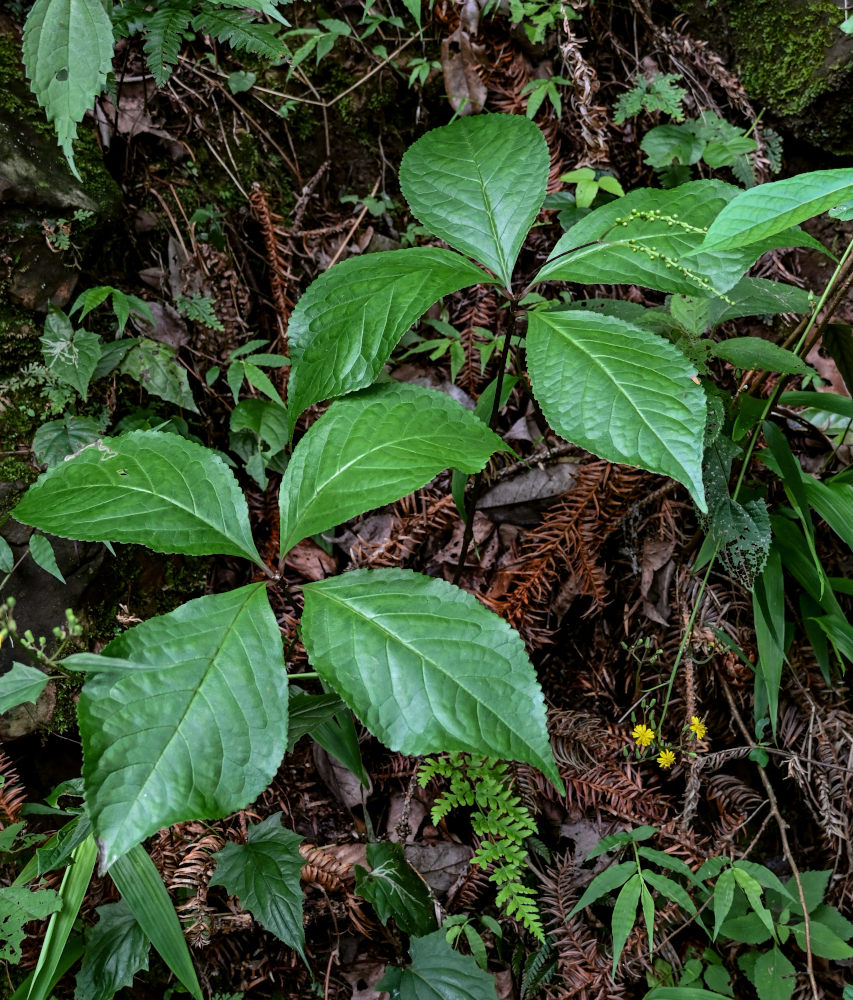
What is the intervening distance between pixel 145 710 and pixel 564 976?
1553 millimetres

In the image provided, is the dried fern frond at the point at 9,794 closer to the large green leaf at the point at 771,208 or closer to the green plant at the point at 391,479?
the green plant at the point at 391,479

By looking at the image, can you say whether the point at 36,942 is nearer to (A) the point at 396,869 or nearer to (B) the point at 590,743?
(A) the point at 396,869

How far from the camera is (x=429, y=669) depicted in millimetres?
1175

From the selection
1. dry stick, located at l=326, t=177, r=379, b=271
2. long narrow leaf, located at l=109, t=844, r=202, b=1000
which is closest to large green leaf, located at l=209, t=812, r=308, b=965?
long narrow leaf, located at l=109, t=844, r=202, b=1000

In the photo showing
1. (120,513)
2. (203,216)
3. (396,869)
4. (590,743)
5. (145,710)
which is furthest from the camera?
(203,216)

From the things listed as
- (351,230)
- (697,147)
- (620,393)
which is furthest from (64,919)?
(697,147)

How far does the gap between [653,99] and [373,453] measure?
2.14 m

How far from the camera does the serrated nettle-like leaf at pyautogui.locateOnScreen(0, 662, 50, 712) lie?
1307mm

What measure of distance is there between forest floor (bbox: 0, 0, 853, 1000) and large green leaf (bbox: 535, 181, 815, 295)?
2.80 ft

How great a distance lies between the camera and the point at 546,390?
4.44ft

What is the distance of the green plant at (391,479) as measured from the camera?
3.47 feet

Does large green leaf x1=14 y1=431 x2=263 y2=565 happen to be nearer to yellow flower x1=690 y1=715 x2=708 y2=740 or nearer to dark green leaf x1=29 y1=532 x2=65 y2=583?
dark green leaf x1=29 y1=532 x2=65 y2=583

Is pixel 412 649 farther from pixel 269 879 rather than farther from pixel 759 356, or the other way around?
pixel 759 356

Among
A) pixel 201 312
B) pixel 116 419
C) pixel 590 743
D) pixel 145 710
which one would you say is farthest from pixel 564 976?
pixel 201 312
